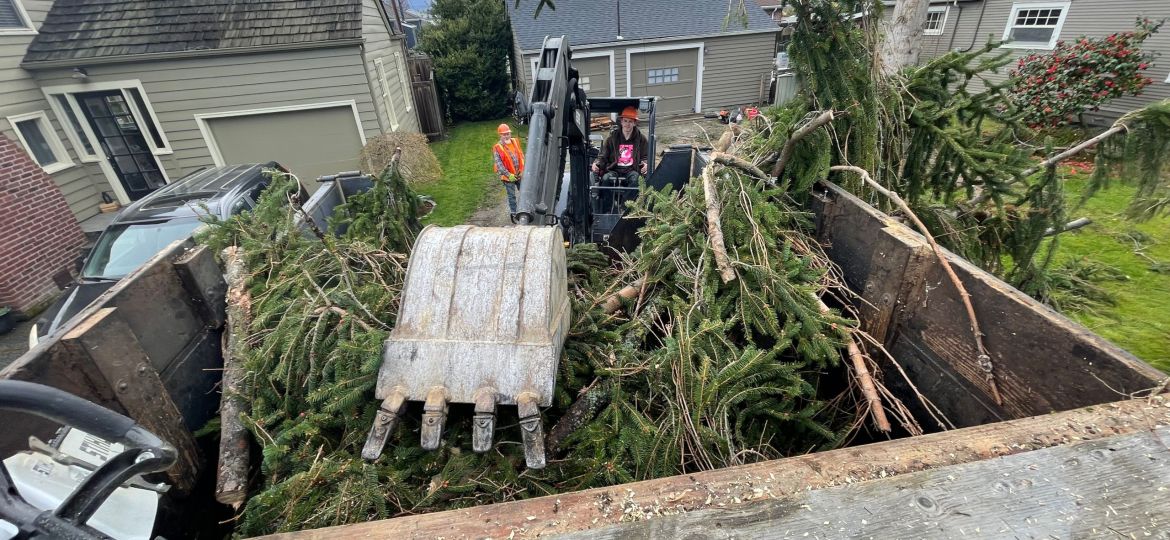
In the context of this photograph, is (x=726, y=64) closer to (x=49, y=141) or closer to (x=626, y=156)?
(x=626, y=156)

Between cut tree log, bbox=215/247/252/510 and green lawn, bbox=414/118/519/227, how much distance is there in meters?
5.73

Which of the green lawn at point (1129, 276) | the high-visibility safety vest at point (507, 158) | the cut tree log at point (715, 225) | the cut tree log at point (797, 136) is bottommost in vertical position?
the green lawn at point (1129, 276)

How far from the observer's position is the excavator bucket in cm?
198

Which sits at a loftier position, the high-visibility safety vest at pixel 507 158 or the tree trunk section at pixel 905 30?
the tree trunk section at pixel 905 30

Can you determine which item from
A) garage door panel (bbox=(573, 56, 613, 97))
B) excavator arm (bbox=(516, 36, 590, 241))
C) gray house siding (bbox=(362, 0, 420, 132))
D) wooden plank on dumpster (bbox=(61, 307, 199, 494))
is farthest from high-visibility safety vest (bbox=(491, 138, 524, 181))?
garage door panel (bbox=(573, 56, 613, 97))

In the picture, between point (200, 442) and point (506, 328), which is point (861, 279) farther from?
point (200, 442)

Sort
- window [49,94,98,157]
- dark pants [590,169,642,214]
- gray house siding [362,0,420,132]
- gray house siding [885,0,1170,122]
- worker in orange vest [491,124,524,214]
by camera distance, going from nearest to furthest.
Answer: dark pants [590,169,642,214] < worker in orange vest [491,124,524,214] < window [49,94,98,157] < gray house siding [362,0,420,132] < gray house siding [885,0,1170,122]

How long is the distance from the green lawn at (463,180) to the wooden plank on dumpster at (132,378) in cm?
647

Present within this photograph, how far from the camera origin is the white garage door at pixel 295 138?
980cm

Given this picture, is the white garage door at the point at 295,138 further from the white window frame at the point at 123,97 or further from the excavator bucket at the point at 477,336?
the excavator bucket at the point at 477,336

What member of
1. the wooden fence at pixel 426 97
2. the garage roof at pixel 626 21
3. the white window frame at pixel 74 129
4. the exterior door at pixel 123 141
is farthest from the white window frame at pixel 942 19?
the white window frame at pixel 74 129

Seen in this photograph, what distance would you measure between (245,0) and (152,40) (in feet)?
6.02

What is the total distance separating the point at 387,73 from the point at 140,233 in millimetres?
8488

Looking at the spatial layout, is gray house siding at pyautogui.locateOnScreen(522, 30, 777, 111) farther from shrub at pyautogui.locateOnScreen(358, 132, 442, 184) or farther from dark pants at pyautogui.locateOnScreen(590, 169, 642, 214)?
dark pants at pyautogui.locateOnScreen(590, 169, 642, 214)
